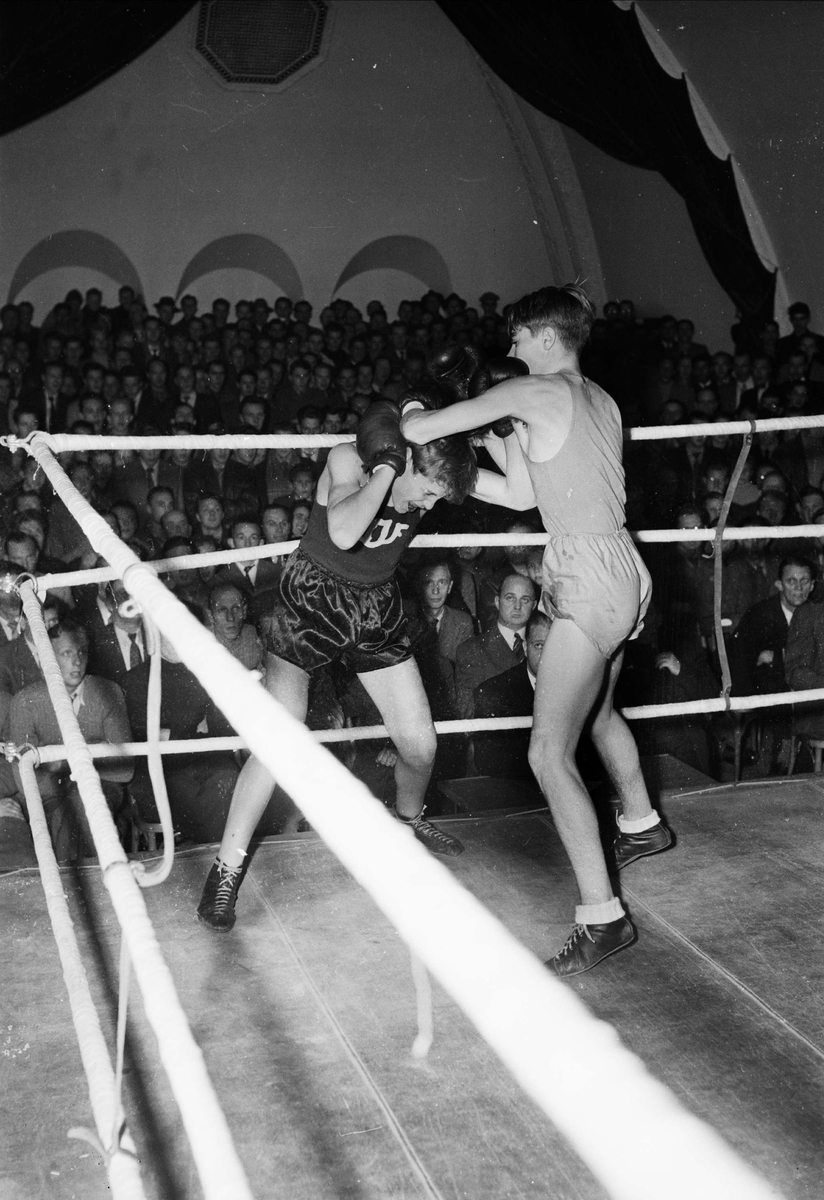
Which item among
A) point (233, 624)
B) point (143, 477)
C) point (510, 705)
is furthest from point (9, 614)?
point (143, 477)

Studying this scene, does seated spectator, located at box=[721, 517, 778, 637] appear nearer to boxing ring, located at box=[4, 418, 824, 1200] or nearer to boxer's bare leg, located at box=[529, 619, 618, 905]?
boxer's bare leg, located at box=[529, 619, 618, 905]

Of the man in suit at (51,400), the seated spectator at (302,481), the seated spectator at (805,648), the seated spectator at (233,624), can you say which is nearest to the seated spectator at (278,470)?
the seated spectator at (302,481)

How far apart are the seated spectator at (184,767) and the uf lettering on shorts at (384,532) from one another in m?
1.11

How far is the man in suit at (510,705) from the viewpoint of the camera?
3.25 m

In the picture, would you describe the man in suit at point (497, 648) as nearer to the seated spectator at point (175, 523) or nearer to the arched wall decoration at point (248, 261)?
the seated spectator at point (175, 523)

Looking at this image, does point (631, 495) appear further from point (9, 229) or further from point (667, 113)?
point (9, 229)

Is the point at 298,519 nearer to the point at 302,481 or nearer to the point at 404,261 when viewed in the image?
the point at 302,481

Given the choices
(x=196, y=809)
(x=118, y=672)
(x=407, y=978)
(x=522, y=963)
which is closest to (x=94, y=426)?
(x=118, y=672)

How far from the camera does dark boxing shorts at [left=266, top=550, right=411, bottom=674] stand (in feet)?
6.69

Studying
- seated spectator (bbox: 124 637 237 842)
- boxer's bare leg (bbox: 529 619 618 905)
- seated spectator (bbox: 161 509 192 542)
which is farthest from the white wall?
boxer's bare leg (bbox: 529 619 618 905)

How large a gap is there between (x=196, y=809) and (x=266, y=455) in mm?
2766

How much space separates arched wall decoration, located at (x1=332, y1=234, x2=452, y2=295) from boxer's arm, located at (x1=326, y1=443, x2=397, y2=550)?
8.04 metres

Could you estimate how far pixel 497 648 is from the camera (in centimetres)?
347

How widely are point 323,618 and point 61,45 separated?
5.69 meters
